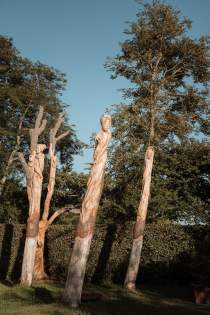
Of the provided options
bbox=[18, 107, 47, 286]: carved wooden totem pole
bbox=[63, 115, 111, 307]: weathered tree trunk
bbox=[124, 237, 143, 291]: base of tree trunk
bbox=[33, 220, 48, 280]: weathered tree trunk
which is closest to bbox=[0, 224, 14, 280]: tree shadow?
bbox=[33, 220, 48, 280]: weathered tree trunk

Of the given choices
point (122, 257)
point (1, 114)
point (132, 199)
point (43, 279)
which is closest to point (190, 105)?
point (132, 199)

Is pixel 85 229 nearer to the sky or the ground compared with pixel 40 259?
nearer to the sky

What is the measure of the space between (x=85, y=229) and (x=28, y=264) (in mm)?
6188

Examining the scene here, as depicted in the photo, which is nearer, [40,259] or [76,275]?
[76,275]

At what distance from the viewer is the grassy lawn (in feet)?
28.0

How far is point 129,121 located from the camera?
55.0ft

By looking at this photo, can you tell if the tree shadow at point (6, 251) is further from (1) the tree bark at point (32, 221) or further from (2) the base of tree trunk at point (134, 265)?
(2) the base of tree trunk at point (134, 265)

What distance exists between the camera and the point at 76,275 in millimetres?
9375

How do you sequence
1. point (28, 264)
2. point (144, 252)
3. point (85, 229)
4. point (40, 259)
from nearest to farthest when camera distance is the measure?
1. point (85, 229)
2. point (28, 264)
3. point (40, 259)
4. point (144, 252)

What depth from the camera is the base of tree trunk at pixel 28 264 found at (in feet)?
47.6

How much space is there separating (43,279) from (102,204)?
280 inches

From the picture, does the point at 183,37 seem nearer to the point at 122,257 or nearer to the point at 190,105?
the point at 190,105

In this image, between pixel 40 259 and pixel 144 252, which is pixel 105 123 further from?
pixel 40 259

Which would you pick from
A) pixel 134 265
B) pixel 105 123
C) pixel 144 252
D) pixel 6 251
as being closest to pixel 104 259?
pixel 144 252
